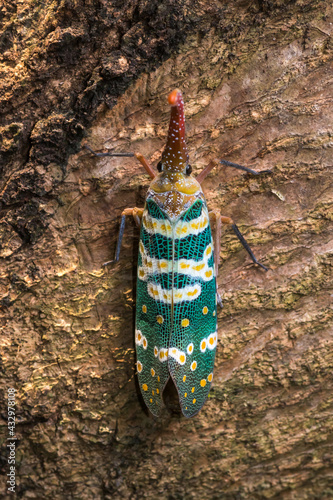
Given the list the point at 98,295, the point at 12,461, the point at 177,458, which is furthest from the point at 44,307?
the point at 177,458

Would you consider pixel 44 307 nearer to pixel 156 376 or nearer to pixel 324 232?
pixel 156 376

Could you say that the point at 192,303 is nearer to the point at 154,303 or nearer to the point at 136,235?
the point at 154,303

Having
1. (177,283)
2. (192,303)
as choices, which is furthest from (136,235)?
(192,303)

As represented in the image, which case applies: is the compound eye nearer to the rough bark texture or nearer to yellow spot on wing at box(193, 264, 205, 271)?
the rough bark texture

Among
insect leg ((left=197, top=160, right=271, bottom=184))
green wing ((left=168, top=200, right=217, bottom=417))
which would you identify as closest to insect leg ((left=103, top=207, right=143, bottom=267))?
green wing ((left=168, top=200, right=217, bottom=417))

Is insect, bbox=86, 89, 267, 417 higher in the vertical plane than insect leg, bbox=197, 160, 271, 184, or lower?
lower

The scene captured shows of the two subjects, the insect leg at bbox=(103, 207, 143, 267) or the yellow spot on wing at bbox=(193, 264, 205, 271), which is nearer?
the yellow spot on wing at bbox=(193, 264, 205, 271)
